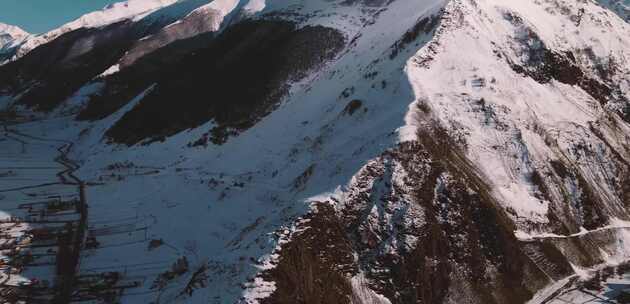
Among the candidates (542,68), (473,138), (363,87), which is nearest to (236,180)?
(363,87)

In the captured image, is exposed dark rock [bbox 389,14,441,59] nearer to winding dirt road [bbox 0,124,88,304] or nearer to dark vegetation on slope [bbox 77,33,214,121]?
winding dirt road [bbox 0,124,88,304]

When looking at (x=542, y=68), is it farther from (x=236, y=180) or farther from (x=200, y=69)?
(x=200, y=69)

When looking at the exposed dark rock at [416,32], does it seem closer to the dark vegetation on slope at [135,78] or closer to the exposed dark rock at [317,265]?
the exposed dark rock at [317,265]

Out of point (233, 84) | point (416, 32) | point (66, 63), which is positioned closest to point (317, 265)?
point (416, 32)

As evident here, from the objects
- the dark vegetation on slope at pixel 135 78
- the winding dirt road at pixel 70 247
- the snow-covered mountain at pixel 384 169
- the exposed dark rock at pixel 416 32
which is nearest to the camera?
the snow-covered mountain at pixel 384 169

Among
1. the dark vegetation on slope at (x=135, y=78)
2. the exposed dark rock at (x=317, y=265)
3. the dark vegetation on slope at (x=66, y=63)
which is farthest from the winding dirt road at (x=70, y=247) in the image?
the dark vegetation on slope at (x=66, y=63)

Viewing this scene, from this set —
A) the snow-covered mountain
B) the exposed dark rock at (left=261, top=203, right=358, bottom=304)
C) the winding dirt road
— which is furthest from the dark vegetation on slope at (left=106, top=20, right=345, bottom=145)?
the exposed dark rock at (left=261, top=203, right=358, bottom=304)
